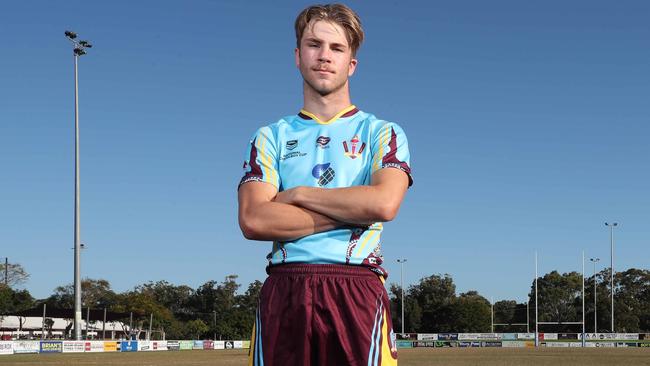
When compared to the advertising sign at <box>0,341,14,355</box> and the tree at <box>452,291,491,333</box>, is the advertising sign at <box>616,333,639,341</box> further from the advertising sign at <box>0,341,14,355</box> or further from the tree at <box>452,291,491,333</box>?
the advertising sign at <box>0,341,14,355</box>

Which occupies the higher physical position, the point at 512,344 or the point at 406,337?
the point at 512,344

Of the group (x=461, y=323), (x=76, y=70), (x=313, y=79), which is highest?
(x=76, y=70)

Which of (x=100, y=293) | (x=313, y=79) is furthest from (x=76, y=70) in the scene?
(x=100, y=293)

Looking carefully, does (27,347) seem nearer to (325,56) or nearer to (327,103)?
(327,103)

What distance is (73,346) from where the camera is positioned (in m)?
56.6

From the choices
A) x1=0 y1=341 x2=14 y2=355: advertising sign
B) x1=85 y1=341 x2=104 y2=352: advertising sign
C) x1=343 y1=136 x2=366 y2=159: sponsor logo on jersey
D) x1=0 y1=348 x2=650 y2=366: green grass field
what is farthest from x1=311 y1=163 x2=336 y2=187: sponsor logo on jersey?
x1=85 y1=341 x2=104 y2=352: advertising sign

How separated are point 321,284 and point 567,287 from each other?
144214mm

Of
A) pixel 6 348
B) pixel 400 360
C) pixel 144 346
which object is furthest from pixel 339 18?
pixel 144 346

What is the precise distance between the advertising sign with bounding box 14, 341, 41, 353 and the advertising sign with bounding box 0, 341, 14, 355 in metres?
0.54

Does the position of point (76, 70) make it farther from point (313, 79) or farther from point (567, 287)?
point (567, 287)

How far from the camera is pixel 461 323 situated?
399 ft

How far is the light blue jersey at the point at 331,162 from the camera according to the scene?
3752mm

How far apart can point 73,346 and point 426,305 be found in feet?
270

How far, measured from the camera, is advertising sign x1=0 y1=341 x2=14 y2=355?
53.6 metres
